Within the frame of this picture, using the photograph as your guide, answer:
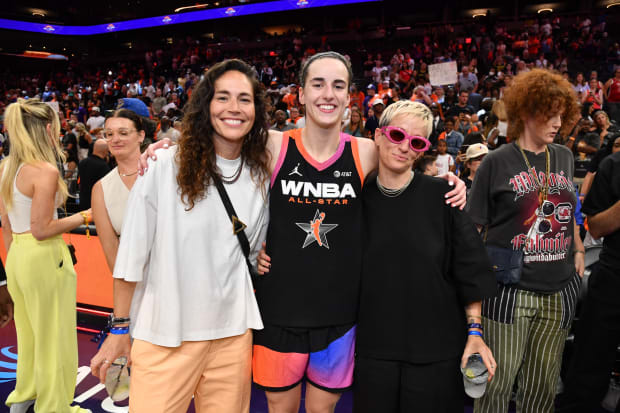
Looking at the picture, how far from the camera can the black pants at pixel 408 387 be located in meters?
1.78

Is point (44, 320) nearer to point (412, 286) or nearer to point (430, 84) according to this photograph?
→ point (412, 286)

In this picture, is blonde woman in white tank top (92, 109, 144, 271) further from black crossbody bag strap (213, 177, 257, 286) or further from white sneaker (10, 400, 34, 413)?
white sneaker (10, 400, 34, 413)

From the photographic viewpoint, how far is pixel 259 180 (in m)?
1.90

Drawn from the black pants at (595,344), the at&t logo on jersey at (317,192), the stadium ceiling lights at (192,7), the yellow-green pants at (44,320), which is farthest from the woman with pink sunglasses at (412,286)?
the stadium ceiling lights at (192,7)

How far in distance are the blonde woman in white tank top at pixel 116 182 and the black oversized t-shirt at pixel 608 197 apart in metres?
2.47

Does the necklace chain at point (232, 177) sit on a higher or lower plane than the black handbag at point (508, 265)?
higher

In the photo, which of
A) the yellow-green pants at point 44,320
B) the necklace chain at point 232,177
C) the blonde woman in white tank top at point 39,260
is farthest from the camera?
the yellow-green pants at point 44,320

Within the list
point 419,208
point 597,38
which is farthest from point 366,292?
point 597,38

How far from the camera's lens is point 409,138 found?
1782 mm

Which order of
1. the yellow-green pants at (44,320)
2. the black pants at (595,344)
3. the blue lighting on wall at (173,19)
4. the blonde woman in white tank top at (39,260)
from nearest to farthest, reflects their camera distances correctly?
the black pants at (595,344) → the blonde woman in white tank top at (39,260) → the yellow-green pants at (44,320) → the blue lighting on wall at (173,19)

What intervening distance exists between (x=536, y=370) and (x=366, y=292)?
108cm

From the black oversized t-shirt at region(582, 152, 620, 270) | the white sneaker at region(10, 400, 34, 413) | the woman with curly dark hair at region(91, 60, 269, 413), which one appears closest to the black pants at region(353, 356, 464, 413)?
the woman with curly dark hair at region(91, 60, 269, 413)

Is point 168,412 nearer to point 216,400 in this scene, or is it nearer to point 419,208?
point 216,400

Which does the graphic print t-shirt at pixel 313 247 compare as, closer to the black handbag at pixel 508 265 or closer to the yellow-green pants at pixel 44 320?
the black handbag at pixel 508 265
